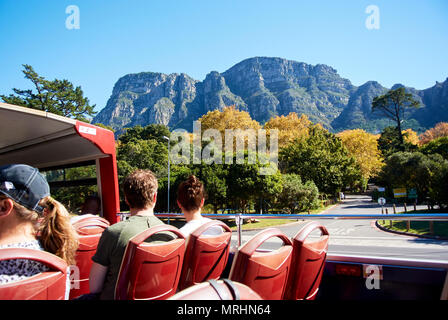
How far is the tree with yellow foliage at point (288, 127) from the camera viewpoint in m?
46.0

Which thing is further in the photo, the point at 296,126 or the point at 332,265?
the point at 296,126

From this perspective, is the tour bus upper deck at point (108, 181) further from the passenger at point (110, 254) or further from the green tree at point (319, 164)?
the green tree at point (319, 164)

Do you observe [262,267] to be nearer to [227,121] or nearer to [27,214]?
[27,214]

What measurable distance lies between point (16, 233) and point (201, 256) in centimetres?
128

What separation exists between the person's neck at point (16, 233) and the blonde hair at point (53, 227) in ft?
0.13

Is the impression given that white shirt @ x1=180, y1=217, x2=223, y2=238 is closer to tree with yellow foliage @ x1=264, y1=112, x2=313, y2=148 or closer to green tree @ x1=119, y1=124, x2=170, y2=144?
tree with yellow foliage @ x1=264, y1=112, x2=313, y2=148

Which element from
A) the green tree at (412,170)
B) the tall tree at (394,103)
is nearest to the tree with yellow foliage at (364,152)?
the green tree at (412,170)

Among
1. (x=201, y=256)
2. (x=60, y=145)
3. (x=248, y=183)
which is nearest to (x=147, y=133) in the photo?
(x=248, y=183)

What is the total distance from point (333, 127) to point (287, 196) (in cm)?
16121

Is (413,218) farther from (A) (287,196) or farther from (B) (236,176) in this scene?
(A) (287,196)

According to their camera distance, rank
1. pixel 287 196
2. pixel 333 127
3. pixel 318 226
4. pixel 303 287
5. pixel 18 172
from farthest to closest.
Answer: pixel 333 127 → pixel 287 196 → pixel 318 226 → pixel 303 287 → pixel 18 172

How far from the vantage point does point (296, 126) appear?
50.9 meters

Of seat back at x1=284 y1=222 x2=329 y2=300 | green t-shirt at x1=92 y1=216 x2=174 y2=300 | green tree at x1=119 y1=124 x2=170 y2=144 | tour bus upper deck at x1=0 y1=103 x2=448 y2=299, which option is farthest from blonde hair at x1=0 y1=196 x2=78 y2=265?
green tree at x1=119 y1=124 x2=170 y2=144
